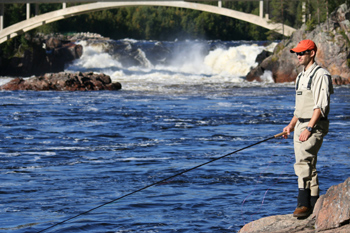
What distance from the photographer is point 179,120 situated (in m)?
18.0

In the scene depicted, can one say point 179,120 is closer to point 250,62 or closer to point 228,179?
point 228,179

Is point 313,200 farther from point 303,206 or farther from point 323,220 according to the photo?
point 323,220

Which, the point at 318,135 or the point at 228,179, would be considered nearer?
the point at 318,135

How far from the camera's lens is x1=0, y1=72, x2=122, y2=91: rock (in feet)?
101

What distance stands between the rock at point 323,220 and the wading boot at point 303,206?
0.16 feet

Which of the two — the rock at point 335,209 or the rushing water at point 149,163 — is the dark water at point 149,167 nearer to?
the rushing water at point 149,163

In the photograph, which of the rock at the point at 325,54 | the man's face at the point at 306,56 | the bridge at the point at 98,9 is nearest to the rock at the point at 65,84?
the rock at the point at 325,54

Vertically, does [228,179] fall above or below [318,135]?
below

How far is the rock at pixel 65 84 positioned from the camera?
30.8 metres

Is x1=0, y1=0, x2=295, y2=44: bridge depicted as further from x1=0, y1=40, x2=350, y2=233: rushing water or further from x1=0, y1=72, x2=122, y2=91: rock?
x1=0, y1=40, x2=350, y2=233: rushing water

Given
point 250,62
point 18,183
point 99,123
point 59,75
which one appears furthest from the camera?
point 250,62

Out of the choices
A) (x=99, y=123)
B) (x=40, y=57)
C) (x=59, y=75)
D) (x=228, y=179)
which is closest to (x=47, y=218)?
(x=228, y=179)

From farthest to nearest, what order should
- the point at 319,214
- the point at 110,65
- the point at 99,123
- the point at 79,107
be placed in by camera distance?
the point at 110,65
the point at 79,107
the point at 99,123
the point at 319,214

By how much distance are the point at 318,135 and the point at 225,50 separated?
5005 cm
